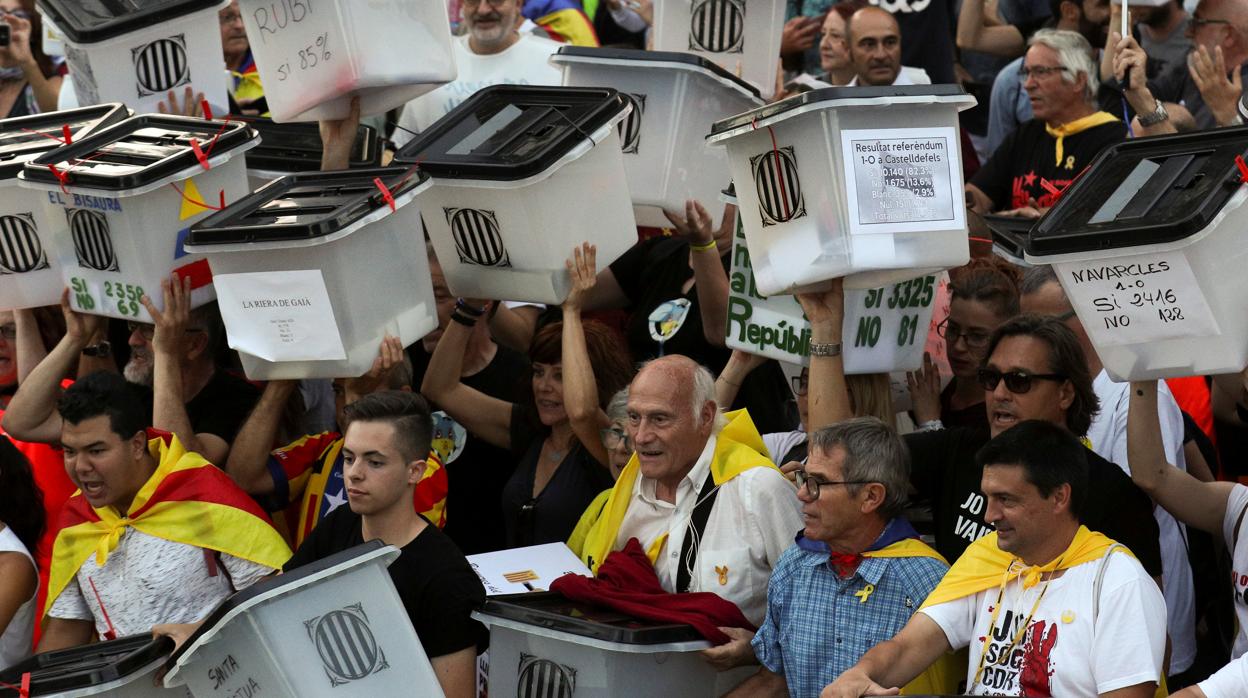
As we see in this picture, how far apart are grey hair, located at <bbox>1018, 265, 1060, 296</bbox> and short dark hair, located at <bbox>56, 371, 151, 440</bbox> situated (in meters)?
3.00

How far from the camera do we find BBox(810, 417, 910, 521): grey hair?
4.95 metres

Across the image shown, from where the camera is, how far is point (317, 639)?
473cm

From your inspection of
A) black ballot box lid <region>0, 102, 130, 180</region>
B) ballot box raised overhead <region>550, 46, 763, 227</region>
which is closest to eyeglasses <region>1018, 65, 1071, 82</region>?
ballot box raised overhead <region>550, 46, 763, 227</region>

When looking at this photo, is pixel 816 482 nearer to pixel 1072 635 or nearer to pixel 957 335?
pixel 1072 635

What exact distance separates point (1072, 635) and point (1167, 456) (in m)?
1.10

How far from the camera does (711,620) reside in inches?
201

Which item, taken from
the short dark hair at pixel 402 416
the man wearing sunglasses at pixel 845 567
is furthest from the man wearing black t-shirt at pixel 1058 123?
the short dark hair at pixel 402 416

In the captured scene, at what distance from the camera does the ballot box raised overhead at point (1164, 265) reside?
4.34 m

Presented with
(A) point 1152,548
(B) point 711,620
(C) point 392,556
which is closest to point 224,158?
(C) point 392,556

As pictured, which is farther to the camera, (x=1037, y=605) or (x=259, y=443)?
(x=259, y=443)

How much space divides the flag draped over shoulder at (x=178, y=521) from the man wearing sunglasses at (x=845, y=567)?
173cm

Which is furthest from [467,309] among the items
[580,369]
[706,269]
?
[706,269]

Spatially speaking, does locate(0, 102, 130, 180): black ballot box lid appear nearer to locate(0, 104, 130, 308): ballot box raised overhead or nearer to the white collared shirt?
locate(0, 104, 130, 308): ballot box raised overhead

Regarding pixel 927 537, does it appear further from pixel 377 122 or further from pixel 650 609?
pixel 377 122
